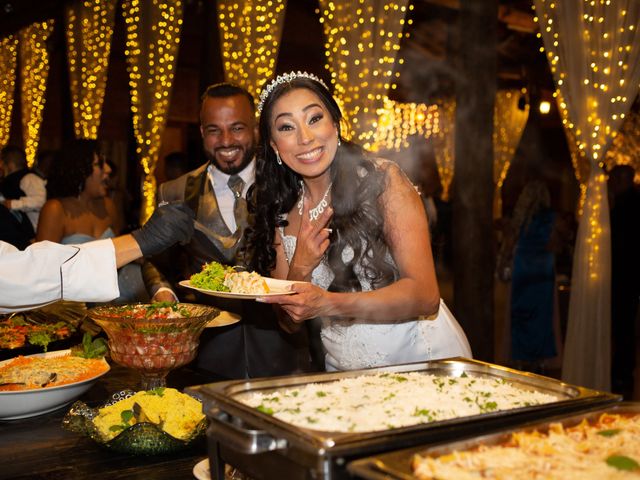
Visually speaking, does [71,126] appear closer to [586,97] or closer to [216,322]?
[586,97]

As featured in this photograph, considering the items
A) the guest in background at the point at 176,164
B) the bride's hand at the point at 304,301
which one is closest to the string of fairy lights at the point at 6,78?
the guest in background at the point at 176,164

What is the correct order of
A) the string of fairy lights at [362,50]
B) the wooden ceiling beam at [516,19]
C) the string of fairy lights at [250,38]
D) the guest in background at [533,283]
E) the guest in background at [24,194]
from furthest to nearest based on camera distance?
the wooden ceiling beam at [516,19] → the guest in background at [24,194] → the guest in background at [533,283] → the string of fairy lights at [250,38] → the string of fairy lights at [362,50]

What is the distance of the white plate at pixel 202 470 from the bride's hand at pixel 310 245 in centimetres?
104

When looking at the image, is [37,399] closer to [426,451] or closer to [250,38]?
[426,451]

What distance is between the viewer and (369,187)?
2.60 meters

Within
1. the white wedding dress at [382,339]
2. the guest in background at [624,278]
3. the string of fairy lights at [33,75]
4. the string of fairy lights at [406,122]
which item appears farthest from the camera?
the string of fairy lights at [406,122]

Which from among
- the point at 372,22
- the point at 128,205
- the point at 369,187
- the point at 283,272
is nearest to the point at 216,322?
the point at 283,272

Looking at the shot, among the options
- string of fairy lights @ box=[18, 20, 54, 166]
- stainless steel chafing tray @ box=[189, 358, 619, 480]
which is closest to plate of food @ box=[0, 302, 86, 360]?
stainless steel chafing tray @ box=[189, 358, 619, 480]

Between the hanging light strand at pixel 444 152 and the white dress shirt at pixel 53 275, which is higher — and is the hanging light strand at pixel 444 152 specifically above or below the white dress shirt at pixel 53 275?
above

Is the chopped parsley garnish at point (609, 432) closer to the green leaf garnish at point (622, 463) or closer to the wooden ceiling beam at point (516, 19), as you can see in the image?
the green leaf garnish at point (622, 463)

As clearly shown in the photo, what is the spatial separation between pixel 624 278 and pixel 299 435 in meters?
5.35

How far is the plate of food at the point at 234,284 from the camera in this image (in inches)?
88.3

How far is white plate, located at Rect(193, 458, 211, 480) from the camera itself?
1.61m

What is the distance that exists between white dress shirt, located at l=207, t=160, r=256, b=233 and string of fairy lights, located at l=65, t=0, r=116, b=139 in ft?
18.7
